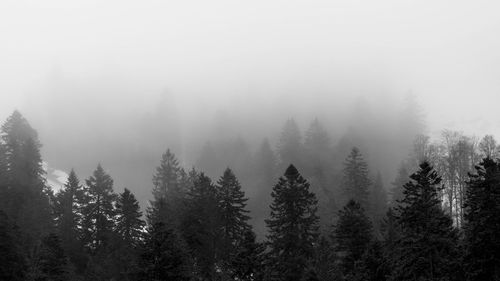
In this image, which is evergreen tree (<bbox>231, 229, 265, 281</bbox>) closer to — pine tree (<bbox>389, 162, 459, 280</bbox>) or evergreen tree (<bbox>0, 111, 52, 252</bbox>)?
pine tree (<bbox>389, 162, 459, 280</bbox>)

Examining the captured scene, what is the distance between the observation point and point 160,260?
33719 millimetres

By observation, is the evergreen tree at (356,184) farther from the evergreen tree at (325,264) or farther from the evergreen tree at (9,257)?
the evergreen tree at (9,257)

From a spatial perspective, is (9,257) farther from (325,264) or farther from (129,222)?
(325,264)

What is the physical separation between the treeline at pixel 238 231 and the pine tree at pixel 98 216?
0.48 feet

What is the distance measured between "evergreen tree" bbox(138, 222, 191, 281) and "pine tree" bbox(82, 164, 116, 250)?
25341mm

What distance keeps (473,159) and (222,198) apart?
41.9 meters

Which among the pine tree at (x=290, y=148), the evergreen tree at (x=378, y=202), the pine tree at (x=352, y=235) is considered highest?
the pine tree at (x=290, y=148)

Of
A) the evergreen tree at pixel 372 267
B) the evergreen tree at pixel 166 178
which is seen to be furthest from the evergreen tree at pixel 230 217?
the evergreen tree at pixel 166 178

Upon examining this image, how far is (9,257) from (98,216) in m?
22.1

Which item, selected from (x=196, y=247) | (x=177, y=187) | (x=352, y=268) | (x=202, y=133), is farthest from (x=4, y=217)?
(x=202, y=133)

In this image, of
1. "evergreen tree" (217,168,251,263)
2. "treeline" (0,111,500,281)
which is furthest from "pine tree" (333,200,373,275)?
"evergreen tree" (217,168,251,263)

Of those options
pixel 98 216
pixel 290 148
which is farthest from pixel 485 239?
pixel 290 148

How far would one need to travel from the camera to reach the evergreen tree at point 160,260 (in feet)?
109

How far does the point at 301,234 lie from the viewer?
155ft
